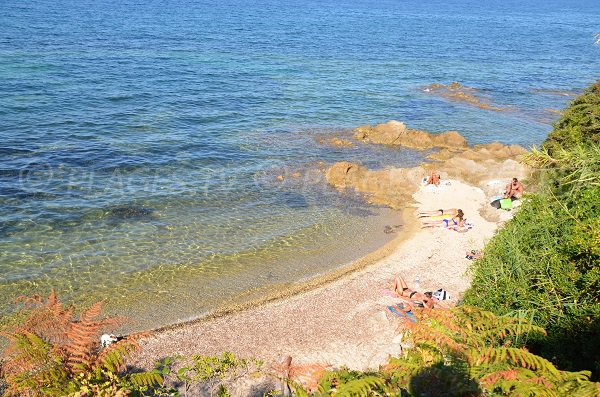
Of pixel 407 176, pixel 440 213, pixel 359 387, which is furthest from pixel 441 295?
pixel 407 176

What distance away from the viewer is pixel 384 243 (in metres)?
22.9

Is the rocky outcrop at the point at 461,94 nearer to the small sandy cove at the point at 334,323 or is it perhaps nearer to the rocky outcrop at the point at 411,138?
the rocky outcrop at the point at 411,138

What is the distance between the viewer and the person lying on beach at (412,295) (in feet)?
54.3

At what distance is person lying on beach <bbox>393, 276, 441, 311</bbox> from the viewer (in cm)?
1655

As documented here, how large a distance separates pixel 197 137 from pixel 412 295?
22139mm

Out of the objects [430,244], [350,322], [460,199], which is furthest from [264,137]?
[350,322]

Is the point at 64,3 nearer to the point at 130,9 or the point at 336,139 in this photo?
the point at 130,9

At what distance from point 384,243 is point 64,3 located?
9288cm

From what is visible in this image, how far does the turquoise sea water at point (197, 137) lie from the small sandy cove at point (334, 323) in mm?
1673

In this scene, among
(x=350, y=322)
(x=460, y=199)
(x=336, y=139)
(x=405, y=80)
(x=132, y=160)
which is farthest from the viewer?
(x=405, y=80)

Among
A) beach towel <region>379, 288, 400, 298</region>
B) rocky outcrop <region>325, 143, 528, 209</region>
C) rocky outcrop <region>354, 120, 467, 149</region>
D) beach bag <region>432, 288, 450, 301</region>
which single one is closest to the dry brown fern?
beach towel <region>379, 288, 400, 298</region>

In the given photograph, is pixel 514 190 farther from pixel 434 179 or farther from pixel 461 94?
pixel 461 94

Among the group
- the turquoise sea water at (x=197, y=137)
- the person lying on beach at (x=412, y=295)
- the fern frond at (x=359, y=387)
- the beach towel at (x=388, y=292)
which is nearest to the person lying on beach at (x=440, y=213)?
the turquoise sea water at (x=197, y=137)

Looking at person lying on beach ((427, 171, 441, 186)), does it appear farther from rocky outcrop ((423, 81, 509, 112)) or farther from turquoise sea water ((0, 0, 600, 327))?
rocky outcrop ((423, 81, 509, 112))
